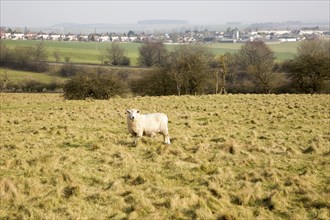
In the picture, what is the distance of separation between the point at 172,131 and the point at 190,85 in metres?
34.1

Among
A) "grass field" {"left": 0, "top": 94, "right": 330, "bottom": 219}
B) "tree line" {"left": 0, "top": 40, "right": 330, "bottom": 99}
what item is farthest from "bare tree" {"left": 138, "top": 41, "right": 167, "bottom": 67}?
"grass field" {"left": 0, "top": 94, "right": 330, "bottom": 219}

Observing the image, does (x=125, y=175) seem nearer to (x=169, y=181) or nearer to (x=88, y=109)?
(x=169, y=181)

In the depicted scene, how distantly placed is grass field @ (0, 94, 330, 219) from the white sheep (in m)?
0.40

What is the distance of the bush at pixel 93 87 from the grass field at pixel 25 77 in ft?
106

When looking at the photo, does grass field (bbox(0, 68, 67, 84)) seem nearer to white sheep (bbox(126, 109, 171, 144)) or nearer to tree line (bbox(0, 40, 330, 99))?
tree line (bbox(0, 40, 330, 99))

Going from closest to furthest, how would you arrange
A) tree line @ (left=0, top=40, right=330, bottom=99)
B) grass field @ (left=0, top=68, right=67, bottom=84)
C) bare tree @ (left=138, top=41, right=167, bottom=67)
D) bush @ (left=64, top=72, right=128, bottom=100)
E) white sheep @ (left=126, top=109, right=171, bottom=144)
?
white sheep @ (left=126, top=109, right=171, bottom=144) < bush @ (left=64, top=72, right=128, bottom=100) < tree line @ (left=0, top=40, right=330, bottom=99) < grass field @ (left=0, top=68, right=67, bottom=84) < bare tree @ (left=138, top=41, right=167, bottom=67)

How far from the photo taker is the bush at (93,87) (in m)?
42.5

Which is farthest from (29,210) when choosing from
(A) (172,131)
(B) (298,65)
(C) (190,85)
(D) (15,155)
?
(B) (298,65)

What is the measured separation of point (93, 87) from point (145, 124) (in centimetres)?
2846

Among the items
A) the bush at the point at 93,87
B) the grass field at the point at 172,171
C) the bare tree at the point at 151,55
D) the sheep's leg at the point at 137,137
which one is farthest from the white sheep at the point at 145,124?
the bare tree at the point at 151,55

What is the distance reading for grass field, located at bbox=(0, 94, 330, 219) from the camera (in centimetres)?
864

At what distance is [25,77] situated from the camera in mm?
79375

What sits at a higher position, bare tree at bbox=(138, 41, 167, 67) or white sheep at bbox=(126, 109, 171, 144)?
bare tree at bbox=(138, 41, 167, 67)

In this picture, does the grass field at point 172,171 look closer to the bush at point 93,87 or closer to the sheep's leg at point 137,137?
the sheep's leg at point 137,137
